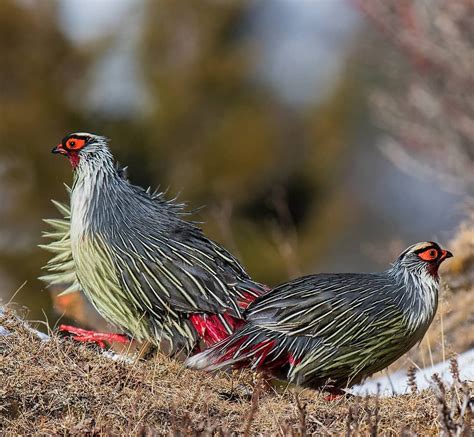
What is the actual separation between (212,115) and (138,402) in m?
17.9

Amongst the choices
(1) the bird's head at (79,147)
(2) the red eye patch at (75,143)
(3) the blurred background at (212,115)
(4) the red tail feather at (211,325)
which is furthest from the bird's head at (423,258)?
(3) the blurred background at (212,115)

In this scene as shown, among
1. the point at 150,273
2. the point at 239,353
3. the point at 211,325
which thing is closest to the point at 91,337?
the point at 150,273

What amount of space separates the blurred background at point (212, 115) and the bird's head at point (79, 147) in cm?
1060

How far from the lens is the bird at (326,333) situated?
239 inches

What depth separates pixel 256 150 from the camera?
2262cm

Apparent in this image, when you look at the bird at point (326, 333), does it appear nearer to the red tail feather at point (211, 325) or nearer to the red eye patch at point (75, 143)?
the red tail feather at point (211, 325)

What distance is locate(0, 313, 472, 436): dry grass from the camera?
5.14 metres

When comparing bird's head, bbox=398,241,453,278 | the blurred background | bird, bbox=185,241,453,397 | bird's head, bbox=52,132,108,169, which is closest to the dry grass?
bird, bbox=185,241,453,397

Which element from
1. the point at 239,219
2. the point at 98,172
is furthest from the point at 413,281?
the point at 239,219

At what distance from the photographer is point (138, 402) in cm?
530

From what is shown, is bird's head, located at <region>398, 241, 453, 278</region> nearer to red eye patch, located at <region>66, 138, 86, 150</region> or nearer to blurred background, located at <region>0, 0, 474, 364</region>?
red eye patch, located at <region>66, 138, 86, 150</region>

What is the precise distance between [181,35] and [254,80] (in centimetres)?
198

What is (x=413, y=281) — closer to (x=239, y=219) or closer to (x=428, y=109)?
(x=428, y=109)

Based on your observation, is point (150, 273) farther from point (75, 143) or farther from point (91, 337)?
point (75, 143)
